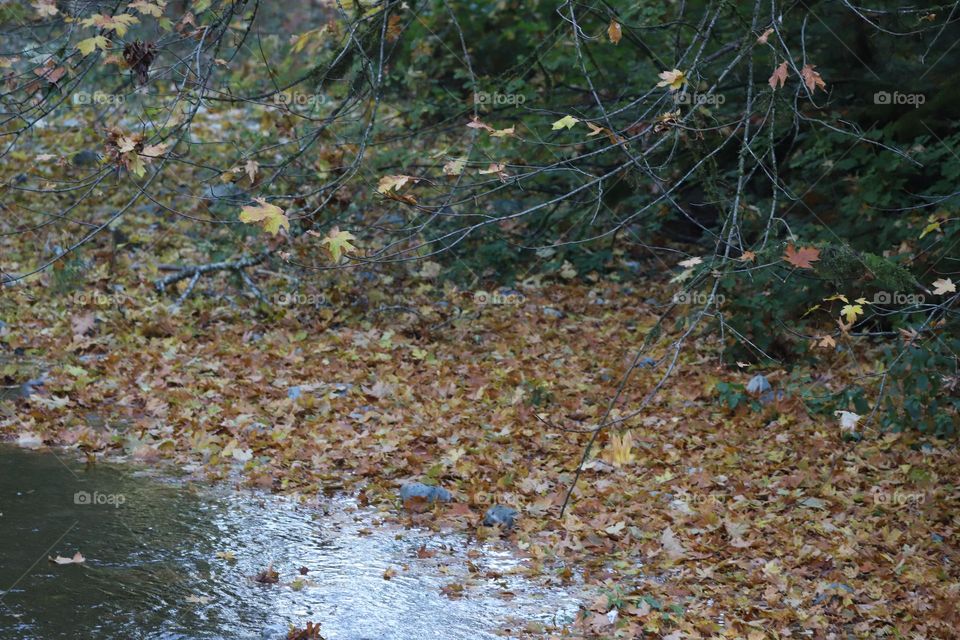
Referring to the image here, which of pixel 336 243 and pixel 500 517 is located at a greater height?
pixel 336 243

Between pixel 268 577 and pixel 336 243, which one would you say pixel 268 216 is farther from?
pixel 268 577


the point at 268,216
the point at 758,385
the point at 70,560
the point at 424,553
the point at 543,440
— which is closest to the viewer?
the point at 268,216

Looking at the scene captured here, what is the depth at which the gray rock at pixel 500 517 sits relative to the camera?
16.6 ft

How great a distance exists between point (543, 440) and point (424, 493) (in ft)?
4.29

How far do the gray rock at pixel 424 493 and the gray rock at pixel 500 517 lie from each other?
311 millimetres

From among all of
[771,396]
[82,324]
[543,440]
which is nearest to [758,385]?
[771,396]

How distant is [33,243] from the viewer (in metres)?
10.4

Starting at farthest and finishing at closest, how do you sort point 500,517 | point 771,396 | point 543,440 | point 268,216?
point 771,396 → point 543,440 → point 500,517 → point 268,216

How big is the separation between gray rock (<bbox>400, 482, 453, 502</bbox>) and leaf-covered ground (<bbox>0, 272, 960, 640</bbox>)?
8 cm

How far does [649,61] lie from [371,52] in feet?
16.0

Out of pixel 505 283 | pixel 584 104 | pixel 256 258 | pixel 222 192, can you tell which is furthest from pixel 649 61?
pixel 222 192

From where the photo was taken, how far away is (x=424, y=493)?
530 centimetres

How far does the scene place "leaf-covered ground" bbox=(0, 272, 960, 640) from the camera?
14.7ft

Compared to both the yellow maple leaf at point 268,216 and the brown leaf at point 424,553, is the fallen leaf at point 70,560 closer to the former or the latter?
the brown leaf at point 424,553
